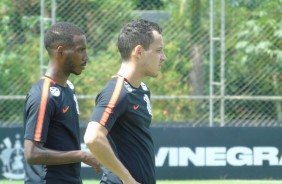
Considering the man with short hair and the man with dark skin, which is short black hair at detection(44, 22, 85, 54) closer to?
the man with dark skin

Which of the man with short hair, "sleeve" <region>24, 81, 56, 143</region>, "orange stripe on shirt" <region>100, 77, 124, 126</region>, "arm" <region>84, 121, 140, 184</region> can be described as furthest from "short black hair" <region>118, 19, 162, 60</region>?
"sleeve" <region>24, 81, 56, 143</region>

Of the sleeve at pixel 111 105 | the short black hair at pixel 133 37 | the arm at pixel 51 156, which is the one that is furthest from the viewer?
the arm at pixel 51 156

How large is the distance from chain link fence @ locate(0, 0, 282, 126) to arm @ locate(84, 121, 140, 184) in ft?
26.2

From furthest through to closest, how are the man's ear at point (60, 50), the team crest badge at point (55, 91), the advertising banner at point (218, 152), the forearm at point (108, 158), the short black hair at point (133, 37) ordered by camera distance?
1. the advertising banner at point (218, 152)
2. the man's ear at point (60, 50)
3. the team crest badge at point (55, 91)
4. the short black hair at point (133, 37)
5. the forearm at point (108, 158)

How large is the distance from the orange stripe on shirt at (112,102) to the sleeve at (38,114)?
622 mm

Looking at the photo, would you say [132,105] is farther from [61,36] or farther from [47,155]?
[61,36]

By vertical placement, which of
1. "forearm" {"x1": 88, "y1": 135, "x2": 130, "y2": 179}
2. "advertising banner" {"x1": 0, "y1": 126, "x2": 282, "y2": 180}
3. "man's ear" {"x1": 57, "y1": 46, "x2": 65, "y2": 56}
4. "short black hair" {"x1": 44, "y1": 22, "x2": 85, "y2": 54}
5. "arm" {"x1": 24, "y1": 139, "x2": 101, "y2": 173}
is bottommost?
"forearm" {"x1": 88, "y1": 135, "x2": 130, "y2": 179}

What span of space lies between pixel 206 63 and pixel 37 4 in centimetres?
272

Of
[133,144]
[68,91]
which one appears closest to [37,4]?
[68,91]

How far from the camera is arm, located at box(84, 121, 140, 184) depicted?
13.7 feet

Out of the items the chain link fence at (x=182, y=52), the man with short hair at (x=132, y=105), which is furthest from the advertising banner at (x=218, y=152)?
the man with short hair at (x=132, y=105)

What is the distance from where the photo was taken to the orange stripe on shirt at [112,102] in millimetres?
4262

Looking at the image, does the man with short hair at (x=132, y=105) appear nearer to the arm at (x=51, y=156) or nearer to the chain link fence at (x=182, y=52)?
the arm at (x=51, y=156)

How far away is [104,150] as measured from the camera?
4.17m
